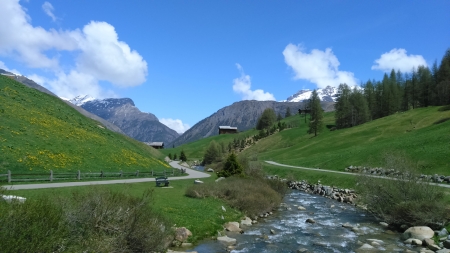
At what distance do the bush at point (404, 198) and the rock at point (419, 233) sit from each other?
4.63ft

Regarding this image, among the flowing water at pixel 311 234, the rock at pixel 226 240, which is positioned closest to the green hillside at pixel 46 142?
the rock at pixel 226 240

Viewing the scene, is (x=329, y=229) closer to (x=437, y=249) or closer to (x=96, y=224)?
(x=437, y=249)

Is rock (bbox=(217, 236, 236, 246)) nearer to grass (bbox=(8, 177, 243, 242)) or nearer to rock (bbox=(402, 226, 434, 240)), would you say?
grass (bbox=(8, 177, 243, 242))

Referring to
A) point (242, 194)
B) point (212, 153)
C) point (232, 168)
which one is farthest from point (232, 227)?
point (212, 153)

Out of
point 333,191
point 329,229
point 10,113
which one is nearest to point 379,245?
point 329,229

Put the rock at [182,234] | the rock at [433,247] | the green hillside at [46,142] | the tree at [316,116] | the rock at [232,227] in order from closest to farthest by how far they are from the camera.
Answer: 1. the rock at [433,247]
2. the rock at [182,234]
3. the rock at [232,227]
4. the green hillside at [46,142]
5. the tree at [316,116]

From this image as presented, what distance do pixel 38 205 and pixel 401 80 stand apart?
156 meters

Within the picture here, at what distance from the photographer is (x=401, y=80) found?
5556 inches

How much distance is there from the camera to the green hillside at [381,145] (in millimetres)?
46031

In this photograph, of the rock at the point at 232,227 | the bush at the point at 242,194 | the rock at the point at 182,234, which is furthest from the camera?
the bush at the point at 242,194

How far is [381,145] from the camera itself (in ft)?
207

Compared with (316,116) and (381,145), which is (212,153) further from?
(381,145)

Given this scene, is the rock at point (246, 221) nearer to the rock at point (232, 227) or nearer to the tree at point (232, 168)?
the rock at point (232, 227)

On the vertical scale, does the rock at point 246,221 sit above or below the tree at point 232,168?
below
